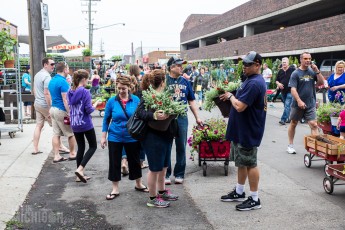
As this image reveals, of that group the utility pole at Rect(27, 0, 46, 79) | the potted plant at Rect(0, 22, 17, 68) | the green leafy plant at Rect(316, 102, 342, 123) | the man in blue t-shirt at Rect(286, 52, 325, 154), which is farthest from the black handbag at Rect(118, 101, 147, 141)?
the potted plant at Rect(0, 22, 17, 68)

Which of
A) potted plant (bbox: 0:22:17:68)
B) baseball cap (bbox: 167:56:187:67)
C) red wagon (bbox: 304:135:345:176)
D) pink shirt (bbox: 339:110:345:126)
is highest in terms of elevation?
potted plant (bbox: 0:22:17:68)

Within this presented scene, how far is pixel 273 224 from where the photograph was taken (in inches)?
189

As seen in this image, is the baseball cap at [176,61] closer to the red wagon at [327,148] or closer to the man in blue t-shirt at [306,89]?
the red wagon at [327,148]

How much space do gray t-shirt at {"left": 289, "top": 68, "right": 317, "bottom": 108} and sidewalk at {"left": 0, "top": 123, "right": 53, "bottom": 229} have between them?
520cm

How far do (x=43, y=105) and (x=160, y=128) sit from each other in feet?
13.9

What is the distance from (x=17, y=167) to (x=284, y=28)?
95.8 ft

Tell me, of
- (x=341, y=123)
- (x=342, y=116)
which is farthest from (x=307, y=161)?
(x=342, y=116)

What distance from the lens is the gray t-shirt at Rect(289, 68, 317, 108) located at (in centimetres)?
817

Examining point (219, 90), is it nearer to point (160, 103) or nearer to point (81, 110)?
point (160, 103)

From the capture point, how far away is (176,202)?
5668 millimetres

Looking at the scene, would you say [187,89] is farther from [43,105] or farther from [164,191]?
[43,105]

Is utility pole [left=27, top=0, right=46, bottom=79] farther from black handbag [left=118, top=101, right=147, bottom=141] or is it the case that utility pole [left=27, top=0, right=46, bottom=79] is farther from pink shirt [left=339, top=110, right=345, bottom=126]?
pink shirt [left=339, top=110, right=345, bottom=126]

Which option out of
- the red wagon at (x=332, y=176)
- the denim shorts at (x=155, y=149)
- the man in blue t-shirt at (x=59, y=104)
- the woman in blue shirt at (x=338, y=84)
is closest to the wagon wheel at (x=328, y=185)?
the red wagon at (x=332, y=176)

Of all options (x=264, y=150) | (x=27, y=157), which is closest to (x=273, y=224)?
(x=264, y=150)
